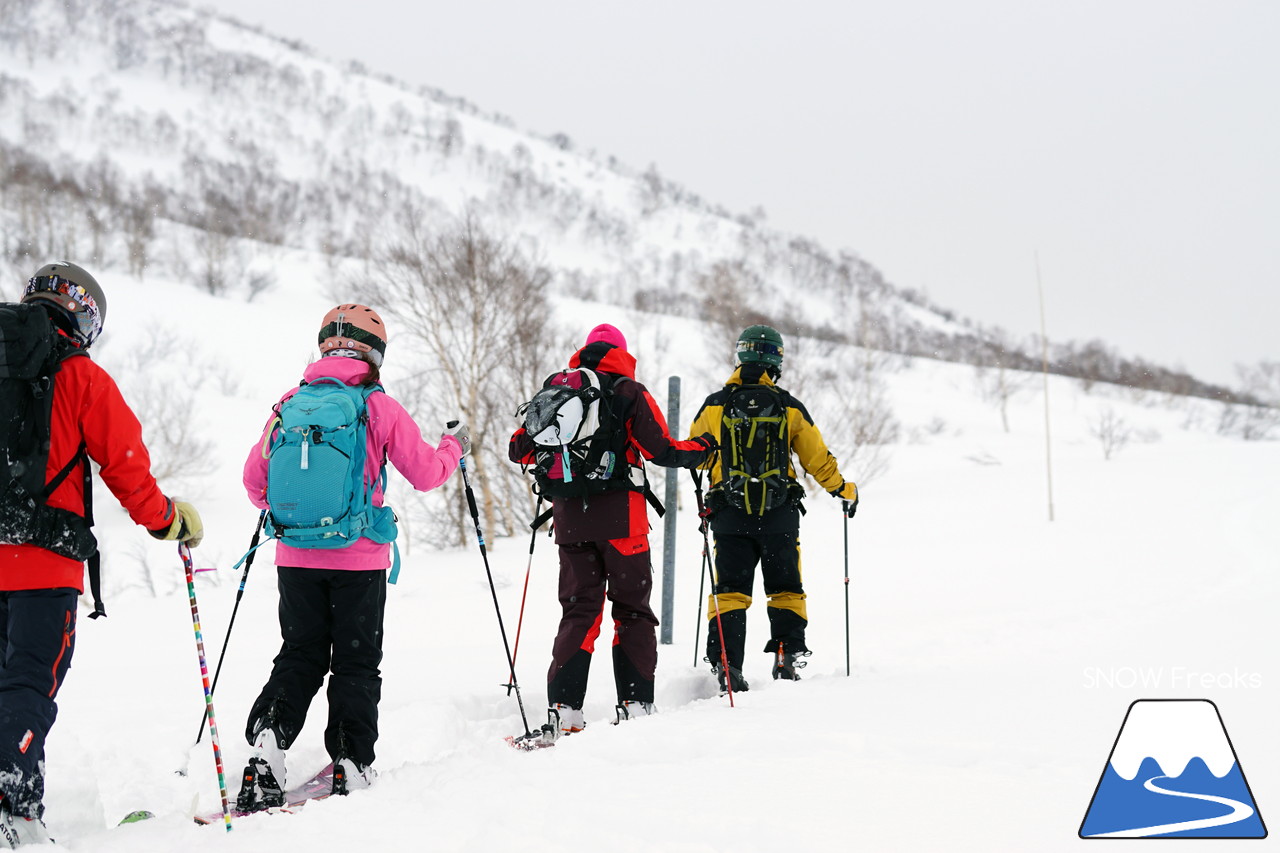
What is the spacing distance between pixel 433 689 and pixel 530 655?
1122 mm

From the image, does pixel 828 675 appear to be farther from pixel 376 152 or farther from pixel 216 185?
pixel 376 152

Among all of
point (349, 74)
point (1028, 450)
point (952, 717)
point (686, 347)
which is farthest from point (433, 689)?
point (349, 74)

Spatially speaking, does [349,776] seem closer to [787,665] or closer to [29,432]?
[29,432]

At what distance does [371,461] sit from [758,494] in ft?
7.50

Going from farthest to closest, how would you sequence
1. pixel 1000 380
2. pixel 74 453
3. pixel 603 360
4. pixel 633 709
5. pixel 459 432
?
pixel 1000 380 → pixel 603 360 → pixel 633 709 → pixel 459 432 → pixel 74 453

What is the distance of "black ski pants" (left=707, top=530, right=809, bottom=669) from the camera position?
457cm

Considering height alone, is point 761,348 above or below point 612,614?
above

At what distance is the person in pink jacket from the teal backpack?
0.09 m

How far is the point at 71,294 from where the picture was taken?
8.74 feet

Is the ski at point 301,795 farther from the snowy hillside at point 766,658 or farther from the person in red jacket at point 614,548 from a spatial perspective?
the person in red jacket at point 614,548

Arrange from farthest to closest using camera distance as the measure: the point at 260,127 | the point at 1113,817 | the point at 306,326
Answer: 1. the point at 260,127
2. the point at 306,326
3. the point at 1113,817

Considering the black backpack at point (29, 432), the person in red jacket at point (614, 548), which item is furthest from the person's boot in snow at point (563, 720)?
the black backpack at point (29, 432)

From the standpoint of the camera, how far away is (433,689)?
4.70 meters

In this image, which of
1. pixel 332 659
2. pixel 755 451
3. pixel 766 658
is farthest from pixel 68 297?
pixel 766 658
